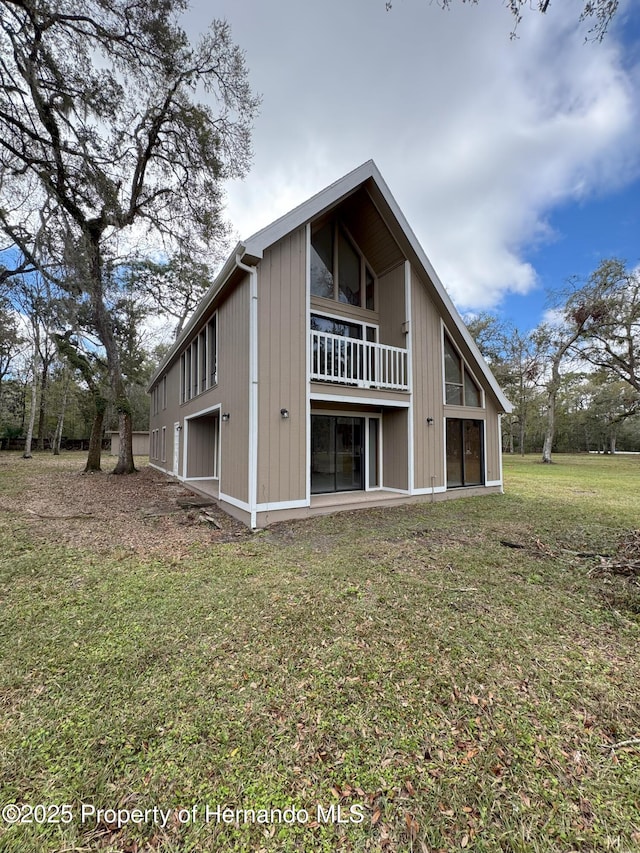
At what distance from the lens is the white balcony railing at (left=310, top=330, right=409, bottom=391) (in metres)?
7.77

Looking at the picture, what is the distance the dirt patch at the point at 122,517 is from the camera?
576cm

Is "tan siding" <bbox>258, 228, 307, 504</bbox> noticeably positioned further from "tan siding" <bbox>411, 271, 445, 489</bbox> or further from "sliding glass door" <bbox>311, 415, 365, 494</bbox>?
"tan siding" <bbox>411, 271, 445, 489</bbox>

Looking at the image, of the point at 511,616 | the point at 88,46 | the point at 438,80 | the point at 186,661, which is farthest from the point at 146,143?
the point at 511,616

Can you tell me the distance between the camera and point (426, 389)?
9.17 m

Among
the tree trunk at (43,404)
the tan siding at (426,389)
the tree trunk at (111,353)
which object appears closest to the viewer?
the tan siding at (426,389)

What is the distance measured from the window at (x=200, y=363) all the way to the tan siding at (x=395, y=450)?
188 inches

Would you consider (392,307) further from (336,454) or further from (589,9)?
(589,9)

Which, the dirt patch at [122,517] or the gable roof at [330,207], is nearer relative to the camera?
the dirt patch at [122,517]

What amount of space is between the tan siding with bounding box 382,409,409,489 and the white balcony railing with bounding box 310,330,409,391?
94cm

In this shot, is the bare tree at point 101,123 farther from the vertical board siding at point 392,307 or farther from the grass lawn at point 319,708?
the grass lawn at point 319,708

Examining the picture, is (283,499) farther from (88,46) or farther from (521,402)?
(521,402)

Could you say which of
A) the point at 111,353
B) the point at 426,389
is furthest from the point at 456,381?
the point at 111,353

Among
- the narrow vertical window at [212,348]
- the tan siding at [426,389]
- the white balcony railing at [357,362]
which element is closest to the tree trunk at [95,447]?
the narrow vertical window at [212,348]

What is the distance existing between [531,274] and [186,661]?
955 inches
